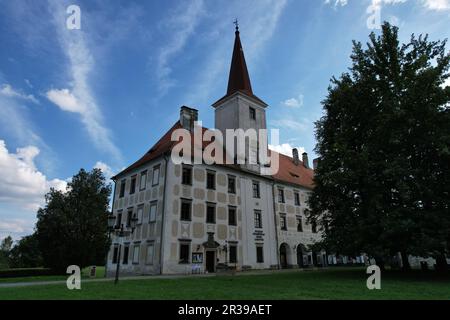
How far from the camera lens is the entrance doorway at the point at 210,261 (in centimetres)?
2538

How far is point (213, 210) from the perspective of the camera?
88.5ft

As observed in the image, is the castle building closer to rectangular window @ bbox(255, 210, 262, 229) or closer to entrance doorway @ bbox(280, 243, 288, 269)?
rectangular window @ bbox(255, 210, 262, 229)

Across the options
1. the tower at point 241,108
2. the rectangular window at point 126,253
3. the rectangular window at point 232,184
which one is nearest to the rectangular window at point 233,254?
the rectangular window at point 232,184

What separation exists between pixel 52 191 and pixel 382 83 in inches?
972

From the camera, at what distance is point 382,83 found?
18078mm

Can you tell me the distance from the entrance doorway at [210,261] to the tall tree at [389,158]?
32.3ft

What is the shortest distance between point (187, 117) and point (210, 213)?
972cm

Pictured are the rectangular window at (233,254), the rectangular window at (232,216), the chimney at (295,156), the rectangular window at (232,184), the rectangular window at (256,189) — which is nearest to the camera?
the rectangular window at (233,254)

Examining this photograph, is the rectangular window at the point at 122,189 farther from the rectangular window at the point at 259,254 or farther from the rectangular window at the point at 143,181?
the rectangular window at the point at 259,254

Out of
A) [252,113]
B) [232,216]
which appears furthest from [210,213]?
[252,113]

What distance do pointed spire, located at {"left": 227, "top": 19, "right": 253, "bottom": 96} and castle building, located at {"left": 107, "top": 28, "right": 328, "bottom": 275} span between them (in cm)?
15

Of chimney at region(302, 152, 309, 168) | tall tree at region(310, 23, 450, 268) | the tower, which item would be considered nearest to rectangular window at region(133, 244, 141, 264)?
the tower

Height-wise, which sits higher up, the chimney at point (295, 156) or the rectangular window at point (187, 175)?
the chimney at point (295, 156)
